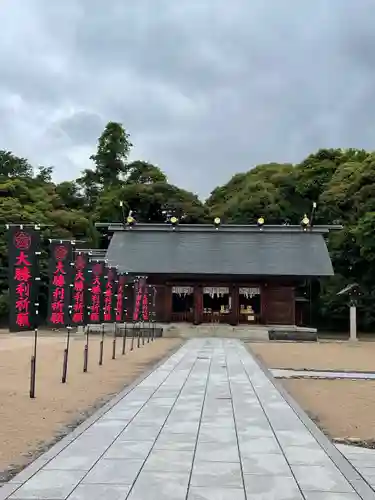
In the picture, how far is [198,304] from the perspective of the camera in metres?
29.9

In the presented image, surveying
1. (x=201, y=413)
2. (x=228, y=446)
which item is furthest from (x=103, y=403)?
(x=228, y=446)

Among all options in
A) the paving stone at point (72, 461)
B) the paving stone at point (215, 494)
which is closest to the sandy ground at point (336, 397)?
the paving stone at point (215, 494)

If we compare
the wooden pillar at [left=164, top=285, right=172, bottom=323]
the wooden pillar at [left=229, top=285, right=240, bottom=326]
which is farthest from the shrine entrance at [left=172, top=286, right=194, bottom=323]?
Answer: the wooden pillar at [left=229, top=285, right=240, bottom=326]

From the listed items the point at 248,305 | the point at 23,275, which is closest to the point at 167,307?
the point at 248,305

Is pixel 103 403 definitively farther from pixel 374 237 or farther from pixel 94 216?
pixel 94 216

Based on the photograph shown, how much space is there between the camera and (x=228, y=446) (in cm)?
572

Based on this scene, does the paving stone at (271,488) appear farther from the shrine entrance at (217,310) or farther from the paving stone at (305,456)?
the shrine entrance at (217,310)

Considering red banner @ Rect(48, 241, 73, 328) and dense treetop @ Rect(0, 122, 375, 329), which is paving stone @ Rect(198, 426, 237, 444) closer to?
red banner @ Rect(48, 241, 73, 328)

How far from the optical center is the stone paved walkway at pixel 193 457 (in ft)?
13.8

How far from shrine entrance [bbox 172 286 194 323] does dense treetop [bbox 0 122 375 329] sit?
7606 millimetres

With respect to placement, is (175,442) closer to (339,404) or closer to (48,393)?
(339,404)

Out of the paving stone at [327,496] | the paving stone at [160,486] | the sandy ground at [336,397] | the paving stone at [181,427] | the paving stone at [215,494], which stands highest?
the paving stone at [327,496]

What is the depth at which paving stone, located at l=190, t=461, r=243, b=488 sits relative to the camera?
14.5ft

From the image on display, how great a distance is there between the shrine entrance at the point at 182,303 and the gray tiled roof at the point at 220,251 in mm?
1366
